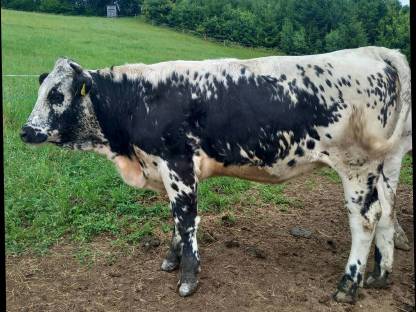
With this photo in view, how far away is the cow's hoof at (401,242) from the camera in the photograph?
563cm

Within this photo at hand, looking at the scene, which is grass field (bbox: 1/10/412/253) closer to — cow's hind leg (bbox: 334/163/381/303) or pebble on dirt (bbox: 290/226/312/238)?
pebble on dirt (bbox: 290/226/312/238)

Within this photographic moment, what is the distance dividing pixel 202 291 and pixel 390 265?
6.20 ft

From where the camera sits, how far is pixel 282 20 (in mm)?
30391

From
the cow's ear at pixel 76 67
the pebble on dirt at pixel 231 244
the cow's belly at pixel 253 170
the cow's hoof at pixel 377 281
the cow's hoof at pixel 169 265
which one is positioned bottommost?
the cow's hoof at pixel 169 265

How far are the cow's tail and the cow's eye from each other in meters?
2.73

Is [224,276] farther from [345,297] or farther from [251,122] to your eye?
[251,122]

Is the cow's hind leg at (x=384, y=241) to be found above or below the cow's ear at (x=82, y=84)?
below

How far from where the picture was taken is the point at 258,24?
1211 inches

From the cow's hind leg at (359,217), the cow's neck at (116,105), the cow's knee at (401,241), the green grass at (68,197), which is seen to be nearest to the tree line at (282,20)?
the green grass at (68,197)

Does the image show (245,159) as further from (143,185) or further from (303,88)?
(143,185)

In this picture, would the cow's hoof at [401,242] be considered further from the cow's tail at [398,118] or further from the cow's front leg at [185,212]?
the cow's front leg at [185,212]

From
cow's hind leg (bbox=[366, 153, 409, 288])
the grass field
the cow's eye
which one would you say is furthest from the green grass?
cow's hind leg (bbox=[366, 153, 409, 288])

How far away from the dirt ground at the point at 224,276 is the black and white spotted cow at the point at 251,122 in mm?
239

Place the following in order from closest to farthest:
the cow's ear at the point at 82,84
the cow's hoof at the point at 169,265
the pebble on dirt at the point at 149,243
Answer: the cow's ear at the point at 82,84 → the cow's hoof at the point at 169,265 → the pebble on dirt at the point at 149,243
